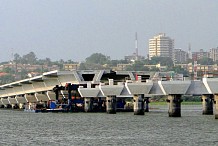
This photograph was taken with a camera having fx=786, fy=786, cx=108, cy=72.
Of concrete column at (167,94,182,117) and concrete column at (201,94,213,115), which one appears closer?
concrete column at (167,94,182,117)

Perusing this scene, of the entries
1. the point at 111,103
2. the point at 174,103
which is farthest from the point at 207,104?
the point at 111,103

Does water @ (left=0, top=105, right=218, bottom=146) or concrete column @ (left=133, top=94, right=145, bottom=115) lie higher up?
concrete column @ (left=133, top=94, right=145, bottom=115)

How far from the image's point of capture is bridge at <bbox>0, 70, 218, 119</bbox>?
102 meters

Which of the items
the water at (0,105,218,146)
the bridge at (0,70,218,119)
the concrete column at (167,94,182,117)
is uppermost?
the bridge at (0,70,218,119)

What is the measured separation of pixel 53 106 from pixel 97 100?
974 cm

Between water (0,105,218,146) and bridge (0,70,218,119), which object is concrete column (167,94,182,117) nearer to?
bridge (0,70,218,119)

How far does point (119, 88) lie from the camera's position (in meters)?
123

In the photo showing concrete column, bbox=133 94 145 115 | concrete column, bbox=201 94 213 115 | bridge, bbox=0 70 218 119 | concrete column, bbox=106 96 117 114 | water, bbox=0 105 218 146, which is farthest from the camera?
concrete column, bbox=106 96 117 114

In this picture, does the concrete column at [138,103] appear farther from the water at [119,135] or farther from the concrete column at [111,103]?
the water at [119,135]

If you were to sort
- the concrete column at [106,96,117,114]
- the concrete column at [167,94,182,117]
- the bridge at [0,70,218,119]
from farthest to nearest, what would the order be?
the concrete column at [106,96,117,114] < the concrete column at [167,94,182,117] < the bridge at [0,70,218,119]

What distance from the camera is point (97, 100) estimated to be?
490 ft

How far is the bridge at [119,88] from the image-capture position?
102 m

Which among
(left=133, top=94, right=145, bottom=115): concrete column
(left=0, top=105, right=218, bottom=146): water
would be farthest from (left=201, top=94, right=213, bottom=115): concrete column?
(left=0, top=105, right=218, bottom=146): water

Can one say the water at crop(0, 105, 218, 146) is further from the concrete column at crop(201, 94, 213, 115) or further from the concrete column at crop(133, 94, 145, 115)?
the concrete column at crop(201, 94, 213, 115)
